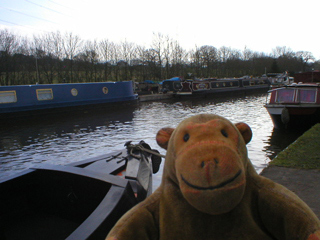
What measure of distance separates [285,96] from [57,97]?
44.1 feet

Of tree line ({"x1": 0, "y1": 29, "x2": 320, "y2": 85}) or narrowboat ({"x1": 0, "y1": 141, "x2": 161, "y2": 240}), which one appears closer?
narrowboat ({"x1": 0, "y1": 141, "x2": 161, "y2": 240})

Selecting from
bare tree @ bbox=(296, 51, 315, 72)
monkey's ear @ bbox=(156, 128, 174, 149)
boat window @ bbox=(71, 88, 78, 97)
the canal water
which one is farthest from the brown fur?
bare tree @ bbox=(296, 51, 315, 72)

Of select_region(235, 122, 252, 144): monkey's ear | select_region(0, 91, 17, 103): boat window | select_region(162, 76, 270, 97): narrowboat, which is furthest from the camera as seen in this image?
select_region(162, 76, 270, 97): narrowboat

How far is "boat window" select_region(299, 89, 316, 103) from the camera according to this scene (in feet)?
38.7

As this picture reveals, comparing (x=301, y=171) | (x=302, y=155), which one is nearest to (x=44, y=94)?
(x=302, y=155)

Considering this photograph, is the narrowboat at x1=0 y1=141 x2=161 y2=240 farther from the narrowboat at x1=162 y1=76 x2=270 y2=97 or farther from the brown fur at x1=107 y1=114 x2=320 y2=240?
the narrowboat at x1=162 y1=76 x2=270 y2=97

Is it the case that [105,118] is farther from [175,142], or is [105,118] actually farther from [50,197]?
[175,142]

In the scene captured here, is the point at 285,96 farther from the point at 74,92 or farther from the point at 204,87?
the point at 204,87

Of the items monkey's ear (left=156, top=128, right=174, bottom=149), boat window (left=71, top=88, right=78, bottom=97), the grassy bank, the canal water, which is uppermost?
monkey's ear (left=156, top=128, right=174, bottom=149)

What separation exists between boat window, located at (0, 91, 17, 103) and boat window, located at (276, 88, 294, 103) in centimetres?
1403

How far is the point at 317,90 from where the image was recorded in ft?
38.7

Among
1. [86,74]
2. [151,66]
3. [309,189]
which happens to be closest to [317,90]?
[309,189]

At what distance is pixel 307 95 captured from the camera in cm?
1192

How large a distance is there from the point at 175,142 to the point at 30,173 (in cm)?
223
